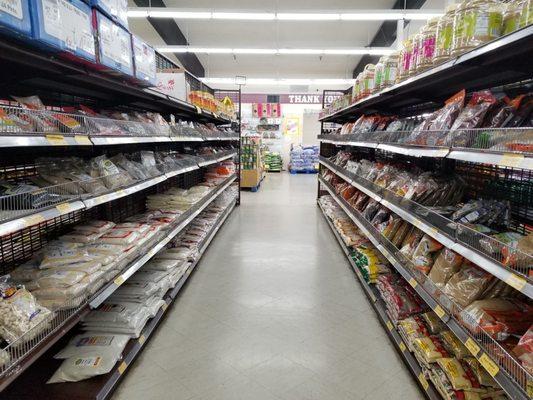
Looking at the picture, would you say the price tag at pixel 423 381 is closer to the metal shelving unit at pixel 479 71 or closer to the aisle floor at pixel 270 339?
the aisle floor at pixel 270 339

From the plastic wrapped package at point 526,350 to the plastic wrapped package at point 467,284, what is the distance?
32 cm

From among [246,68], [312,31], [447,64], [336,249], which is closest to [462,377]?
[447,64]

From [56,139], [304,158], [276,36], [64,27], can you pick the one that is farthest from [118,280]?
[304,158]

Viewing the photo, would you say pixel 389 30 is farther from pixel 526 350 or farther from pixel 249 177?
pixel 526 350

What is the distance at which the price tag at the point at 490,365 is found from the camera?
1.29 m

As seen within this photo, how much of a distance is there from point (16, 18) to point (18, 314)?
1120 millimetres

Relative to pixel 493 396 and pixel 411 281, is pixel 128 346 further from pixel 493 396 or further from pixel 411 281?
pixel 493 396

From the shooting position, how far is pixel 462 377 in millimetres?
1635

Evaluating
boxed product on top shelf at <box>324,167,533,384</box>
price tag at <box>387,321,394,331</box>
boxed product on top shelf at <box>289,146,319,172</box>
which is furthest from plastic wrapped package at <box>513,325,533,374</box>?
boxed product on top shelf at <box>289,146,319,172</box>

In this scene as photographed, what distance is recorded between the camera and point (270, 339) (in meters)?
2.44

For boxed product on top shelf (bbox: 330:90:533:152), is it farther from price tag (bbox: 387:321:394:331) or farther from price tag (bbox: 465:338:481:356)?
price tag (bbox: 387:321:394:331)

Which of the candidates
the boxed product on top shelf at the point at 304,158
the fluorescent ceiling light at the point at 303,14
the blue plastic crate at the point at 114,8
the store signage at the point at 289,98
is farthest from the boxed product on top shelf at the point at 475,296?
the store signage at the point at 289,98

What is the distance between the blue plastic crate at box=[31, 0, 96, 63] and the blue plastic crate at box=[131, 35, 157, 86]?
0.47 meters

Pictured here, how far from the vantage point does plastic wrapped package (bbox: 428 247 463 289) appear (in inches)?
73.5
